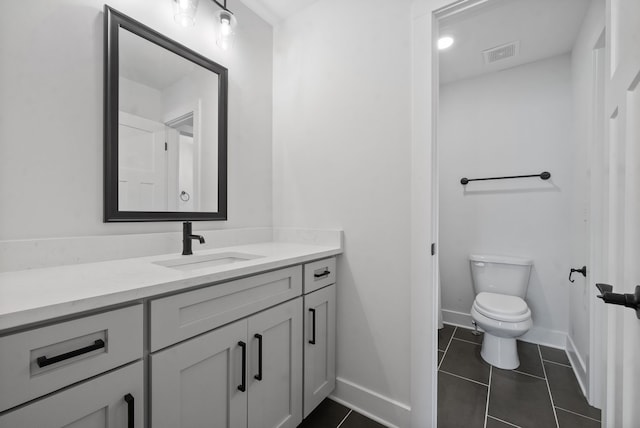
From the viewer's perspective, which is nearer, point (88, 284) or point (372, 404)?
point (88, 284)

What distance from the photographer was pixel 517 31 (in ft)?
6.29

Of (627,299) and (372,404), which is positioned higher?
(627,299)

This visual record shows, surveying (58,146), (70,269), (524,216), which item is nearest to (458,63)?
(524,216)

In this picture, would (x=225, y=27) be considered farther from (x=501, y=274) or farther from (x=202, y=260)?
(x=501, y=274)

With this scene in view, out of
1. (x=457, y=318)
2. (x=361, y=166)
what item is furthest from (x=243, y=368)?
(x=457, y=318)

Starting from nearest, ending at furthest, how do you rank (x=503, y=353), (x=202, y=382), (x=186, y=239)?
(x=202, y=382) → (x=186, y=239) → (x=503, y=353)

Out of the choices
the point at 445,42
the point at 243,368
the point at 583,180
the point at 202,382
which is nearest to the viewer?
the point at 202,382

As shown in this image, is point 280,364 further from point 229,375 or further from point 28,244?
point 28,244

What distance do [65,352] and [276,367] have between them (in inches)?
29.7

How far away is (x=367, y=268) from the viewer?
152 cm

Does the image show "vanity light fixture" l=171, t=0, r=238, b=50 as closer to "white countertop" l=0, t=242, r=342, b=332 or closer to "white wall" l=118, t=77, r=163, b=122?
"white wall" l=118, t=77, r=163, b=122

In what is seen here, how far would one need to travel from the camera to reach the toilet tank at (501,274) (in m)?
2.20

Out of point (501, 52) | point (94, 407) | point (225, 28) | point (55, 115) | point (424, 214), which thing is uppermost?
point (501, 52)

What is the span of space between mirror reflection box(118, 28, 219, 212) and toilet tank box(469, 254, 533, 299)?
2.17 metres
